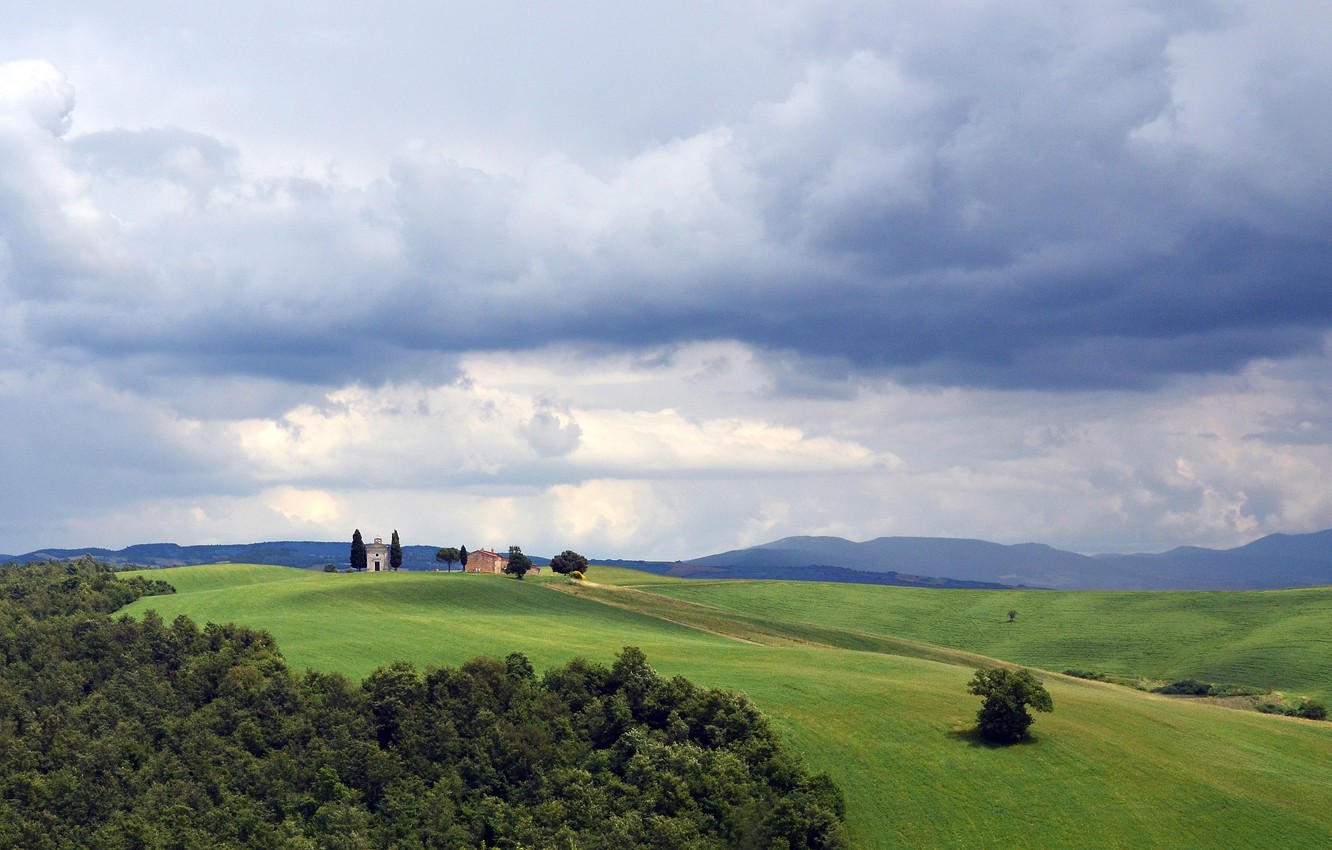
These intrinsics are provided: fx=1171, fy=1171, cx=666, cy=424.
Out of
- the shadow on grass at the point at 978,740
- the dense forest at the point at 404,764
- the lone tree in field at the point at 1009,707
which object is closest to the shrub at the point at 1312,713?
the lone tree in field at the point at 1009,707

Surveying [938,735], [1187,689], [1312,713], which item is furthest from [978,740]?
[1187,689]

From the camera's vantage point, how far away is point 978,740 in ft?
297

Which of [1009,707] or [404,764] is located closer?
[1009,707]

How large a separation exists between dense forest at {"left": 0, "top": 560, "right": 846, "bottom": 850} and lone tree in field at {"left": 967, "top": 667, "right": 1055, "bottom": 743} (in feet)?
53.9

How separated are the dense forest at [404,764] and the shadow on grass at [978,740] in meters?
14.2

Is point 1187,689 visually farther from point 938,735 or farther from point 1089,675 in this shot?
point 938,735

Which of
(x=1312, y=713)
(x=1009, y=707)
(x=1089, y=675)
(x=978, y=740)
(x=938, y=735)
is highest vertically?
(x=1009, y=707)

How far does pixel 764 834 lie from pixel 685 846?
18.2 ft

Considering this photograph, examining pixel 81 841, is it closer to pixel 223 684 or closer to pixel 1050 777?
pixel 223 684

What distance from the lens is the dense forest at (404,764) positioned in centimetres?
8250

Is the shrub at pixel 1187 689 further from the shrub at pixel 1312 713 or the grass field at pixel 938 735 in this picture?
the shrub at pixel 1312 713

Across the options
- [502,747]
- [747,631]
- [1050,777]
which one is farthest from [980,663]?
[502,747]

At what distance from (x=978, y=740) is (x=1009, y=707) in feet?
11.6

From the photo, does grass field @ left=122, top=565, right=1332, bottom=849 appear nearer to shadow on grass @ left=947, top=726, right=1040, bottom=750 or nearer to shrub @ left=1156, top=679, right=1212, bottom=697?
shadow on grass @ left=947, top=726, right=1040, bottom=750
